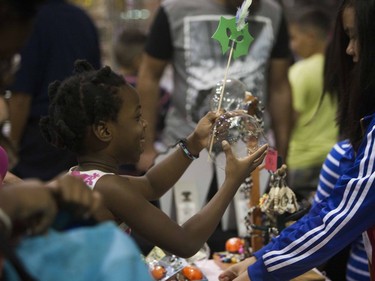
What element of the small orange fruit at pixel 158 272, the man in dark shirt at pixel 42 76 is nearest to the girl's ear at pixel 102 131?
the small orange fruit at pixel 158 272

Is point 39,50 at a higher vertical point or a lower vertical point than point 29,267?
lower

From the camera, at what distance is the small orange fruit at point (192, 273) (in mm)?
1984

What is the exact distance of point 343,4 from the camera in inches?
78.0

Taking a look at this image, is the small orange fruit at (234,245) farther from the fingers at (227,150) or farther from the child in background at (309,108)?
the child in background at (309,108)

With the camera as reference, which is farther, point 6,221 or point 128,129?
point 128,129

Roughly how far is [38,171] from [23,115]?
9.6 inches

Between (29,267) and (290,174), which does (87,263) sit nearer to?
(29,267)

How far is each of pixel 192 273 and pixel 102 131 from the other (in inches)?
21.0

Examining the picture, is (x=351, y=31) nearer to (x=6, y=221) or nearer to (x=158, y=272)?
(x=158, y=272)

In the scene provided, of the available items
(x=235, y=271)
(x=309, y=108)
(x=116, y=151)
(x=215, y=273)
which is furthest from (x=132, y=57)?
(x=116, y=151)

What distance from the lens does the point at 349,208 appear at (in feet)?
5.82

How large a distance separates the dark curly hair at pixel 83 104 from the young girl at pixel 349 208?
542 millimetres

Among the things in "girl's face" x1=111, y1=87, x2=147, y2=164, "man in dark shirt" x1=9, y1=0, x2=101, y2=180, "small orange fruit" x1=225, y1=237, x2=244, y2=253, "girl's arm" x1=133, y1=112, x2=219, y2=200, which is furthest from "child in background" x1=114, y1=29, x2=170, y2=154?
"girl's face" x1=111, y1=87, x2=147, y2=164

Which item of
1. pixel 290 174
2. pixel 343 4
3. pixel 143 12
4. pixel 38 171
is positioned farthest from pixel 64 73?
pixel 143 12
